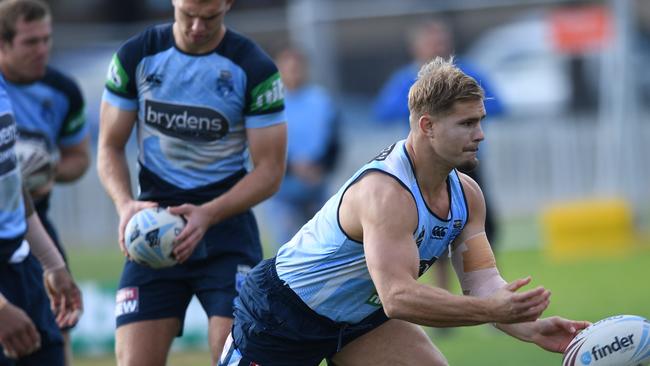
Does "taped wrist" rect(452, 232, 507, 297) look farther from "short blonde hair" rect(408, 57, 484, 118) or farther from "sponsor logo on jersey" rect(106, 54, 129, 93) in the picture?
"sponsor logo on jersey" rect(106, 54, 129, 93)

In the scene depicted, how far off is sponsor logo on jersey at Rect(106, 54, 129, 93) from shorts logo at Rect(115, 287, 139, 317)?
1.00 metres

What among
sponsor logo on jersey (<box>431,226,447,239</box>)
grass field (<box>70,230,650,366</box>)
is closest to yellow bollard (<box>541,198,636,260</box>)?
grass field (<box>70,230,650,366</box>)

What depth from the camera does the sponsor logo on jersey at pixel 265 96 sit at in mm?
6480

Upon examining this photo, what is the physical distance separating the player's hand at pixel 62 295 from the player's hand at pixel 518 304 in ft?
8.09

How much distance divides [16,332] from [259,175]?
1576 mm

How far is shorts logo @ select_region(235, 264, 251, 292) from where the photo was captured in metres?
6.41

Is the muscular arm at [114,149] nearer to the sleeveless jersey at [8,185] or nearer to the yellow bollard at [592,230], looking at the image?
the sleeveless jersey at [8,185]

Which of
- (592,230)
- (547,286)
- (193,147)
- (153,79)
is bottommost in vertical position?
(592,230)

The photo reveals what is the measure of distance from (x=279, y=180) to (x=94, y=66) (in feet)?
42.6

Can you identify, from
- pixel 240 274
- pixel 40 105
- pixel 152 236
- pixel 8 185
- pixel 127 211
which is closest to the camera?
pixel 8 185

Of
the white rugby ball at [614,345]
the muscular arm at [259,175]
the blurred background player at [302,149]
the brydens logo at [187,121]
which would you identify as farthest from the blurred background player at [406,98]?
the white rugby ball at [614,345]

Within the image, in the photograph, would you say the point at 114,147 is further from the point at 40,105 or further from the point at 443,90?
the point at 443,90

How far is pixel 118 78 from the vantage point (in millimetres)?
6523

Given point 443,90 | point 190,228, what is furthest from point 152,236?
point 443,90
